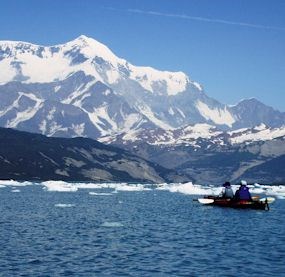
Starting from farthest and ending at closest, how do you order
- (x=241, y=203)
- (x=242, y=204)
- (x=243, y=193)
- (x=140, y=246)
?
(x=243, y=193), (x=241, y=203), (x=242, y=204), (x=140, y=246)

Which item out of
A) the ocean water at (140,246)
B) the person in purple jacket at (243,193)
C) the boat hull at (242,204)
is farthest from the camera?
the person in purple jacket at (243,193)

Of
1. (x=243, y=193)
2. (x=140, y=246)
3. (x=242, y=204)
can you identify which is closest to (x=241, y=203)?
(x=242, y=204)

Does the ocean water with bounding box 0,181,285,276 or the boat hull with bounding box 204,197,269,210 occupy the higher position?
the boat hull with bounding box 204,197,269,210

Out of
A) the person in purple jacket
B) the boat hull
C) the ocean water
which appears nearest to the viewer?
the ocean water

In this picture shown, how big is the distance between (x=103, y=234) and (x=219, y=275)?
1208 inches

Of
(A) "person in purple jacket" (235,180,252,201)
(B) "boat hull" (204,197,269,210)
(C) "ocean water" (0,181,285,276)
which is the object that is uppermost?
(A) "person in purple jacket" (235,180,252,201)

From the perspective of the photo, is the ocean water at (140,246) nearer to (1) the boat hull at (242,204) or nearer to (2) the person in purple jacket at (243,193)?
(1) the boat hull at (242,204)

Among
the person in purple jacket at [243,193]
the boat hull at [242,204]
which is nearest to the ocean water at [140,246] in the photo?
the boat hull at [242,204]

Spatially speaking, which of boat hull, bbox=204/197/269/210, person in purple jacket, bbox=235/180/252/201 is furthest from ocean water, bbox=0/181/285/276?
person in purple jacket, bbox=235/180/252/201

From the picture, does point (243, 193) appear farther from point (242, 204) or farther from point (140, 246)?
point (140, 246)

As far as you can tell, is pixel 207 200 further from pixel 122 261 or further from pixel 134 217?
pixel 122 261

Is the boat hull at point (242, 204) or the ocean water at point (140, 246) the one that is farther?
the boat hull at point (242, 204)

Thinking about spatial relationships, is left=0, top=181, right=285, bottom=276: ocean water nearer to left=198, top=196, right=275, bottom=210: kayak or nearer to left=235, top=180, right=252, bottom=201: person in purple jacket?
left=198, top=196, right=275, bottom=210: kayak

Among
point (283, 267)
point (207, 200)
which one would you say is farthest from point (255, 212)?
point (283, 267)
